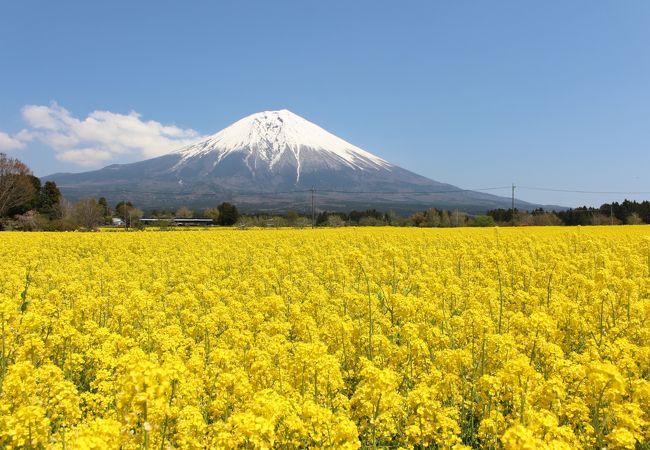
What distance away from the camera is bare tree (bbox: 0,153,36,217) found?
190 feet

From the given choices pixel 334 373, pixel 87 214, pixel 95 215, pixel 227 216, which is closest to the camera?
pixel 334 373

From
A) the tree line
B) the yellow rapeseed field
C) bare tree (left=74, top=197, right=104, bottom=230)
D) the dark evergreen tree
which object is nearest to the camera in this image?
the yellow rapeseed field

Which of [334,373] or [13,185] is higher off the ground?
[13,185]

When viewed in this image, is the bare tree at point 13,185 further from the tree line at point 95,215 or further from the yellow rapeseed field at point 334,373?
the yellow rapeseed field at point 334,373

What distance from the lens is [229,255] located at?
18141mm

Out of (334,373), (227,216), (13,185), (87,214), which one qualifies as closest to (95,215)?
(87,214)

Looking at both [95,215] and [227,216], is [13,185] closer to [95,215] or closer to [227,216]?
[95,215]

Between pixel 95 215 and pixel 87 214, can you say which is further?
pixel 95 215

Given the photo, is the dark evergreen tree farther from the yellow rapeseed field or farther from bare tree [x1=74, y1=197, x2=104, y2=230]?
the yellow rapeseed field

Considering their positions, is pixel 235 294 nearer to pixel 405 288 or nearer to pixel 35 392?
pixel 405 288

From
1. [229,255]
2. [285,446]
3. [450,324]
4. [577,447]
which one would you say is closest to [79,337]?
[285,446]

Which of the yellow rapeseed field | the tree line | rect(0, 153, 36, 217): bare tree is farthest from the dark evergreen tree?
the yellow rapeseed field

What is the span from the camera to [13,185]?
60000 millimetres

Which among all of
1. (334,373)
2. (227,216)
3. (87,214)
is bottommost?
(334,373)
